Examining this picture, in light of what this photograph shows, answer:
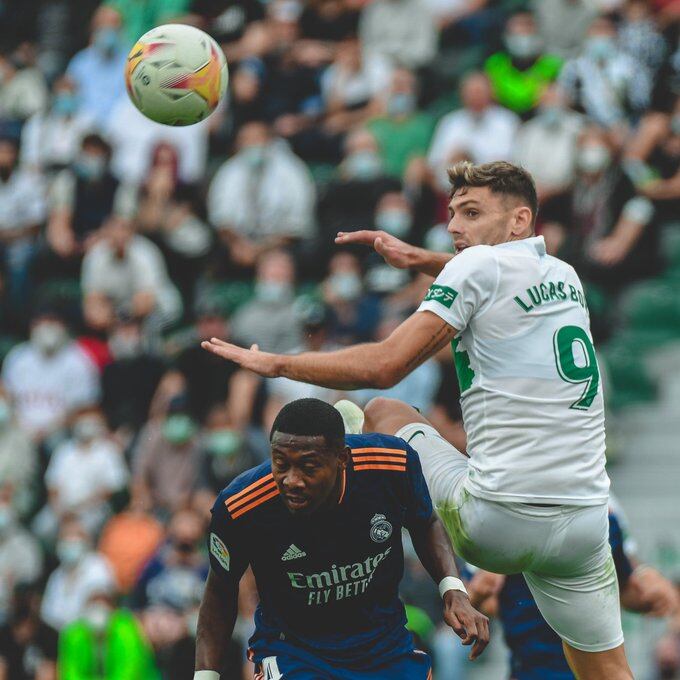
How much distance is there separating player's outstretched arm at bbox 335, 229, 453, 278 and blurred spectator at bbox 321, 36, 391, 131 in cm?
941

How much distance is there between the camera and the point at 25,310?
17.6 m

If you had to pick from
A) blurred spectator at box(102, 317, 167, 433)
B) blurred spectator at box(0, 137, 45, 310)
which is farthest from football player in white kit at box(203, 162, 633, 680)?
blurred spectator at box(0, 137, 45, 310)

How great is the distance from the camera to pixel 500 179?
7.13 meters

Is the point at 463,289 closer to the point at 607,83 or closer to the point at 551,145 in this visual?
the point at 551,145

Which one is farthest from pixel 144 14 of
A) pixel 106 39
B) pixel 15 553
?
pixel 15 553

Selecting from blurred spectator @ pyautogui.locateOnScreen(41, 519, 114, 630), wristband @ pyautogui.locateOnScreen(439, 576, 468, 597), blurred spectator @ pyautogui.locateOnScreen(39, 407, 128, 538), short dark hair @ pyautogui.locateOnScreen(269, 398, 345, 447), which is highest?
short dark hair @ pyautogui.locateOnScreen(269, 398, 345, 447)

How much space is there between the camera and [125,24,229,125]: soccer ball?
27.7 ft

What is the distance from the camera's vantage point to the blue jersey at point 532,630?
28.1 ft

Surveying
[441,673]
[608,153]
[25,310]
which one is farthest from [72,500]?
[608,153]

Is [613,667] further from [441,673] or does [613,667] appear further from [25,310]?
[25,310]

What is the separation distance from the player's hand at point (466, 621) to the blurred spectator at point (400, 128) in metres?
9.89

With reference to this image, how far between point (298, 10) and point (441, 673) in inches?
338

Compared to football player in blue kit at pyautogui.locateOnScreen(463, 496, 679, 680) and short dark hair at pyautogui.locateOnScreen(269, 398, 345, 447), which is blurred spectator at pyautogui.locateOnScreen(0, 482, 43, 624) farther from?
short dark hair at pyautogui.locateOnScreen(269, 398, 345, 447)

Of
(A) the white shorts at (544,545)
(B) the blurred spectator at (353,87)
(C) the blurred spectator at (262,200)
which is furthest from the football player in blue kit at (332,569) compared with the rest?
(B) the blurred spectator at (353,87)
